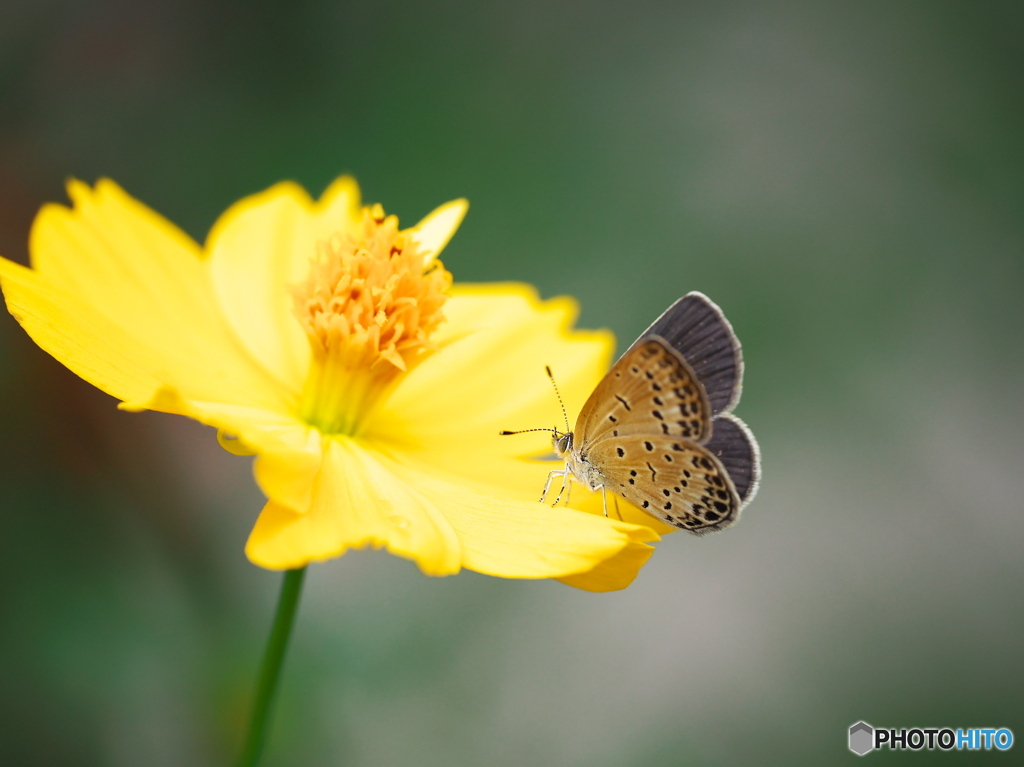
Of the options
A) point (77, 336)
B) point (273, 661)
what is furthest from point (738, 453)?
point (77, 336)

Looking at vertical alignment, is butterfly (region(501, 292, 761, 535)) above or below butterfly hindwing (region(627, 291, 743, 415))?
below

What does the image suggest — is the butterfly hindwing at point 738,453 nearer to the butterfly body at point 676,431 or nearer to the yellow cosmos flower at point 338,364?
the butterfly body at point 676,431

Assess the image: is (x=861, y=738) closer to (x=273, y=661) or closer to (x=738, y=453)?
(x=738, y=453)

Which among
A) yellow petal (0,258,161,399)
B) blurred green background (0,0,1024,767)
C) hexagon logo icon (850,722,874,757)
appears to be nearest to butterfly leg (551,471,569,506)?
yellow petal (0,258,161,399)

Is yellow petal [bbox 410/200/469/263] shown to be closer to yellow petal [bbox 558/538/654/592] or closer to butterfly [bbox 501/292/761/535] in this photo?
butterfly [bbox 501/292/761/535]

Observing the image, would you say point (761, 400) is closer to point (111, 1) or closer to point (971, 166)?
point (971, 166)

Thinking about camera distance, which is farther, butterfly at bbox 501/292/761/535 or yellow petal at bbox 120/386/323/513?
butterfly at bbox 501/292/761/535

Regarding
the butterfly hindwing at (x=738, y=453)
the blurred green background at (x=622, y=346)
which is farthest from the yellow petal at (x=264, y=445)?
the blurred green background at (x=622, y=346)
